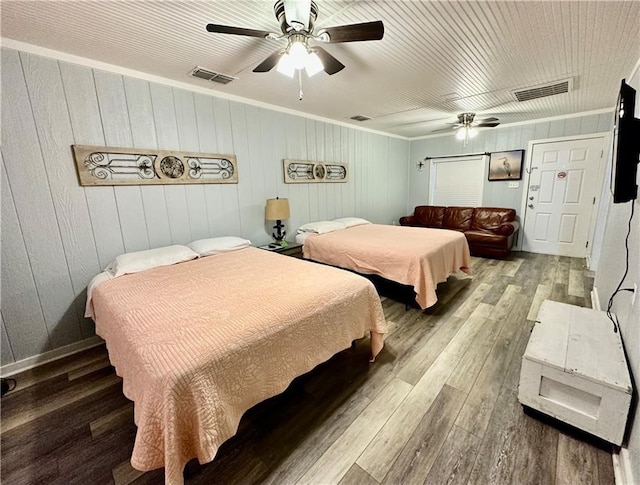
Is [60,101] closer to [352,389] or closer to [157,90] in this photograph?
[157,90]

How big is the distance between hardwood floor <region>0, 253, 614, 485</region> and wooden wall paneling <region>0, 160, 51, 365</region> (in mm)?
253

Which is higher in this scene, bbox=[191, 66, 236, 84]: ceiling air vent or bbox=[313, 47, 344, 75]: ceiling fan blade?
bbox=[191, 66, 236, 84]: ceiling air vent

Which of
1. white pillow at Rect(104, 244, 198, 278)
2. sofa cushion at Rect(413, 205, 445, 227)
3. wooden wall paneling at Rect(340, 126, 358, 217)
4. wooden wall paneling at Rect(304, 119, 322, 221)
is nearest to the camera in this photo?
white pillow at Rect(104, 244, 198, 278)

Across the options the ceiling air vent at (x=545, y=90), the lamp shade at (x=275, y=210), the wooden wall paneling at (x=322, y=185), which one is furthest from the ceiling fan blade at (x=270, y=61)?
the ceiling air vent at (x=545, y=90)

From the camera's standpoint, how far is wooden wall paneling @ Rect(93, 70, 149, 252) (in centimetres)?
231

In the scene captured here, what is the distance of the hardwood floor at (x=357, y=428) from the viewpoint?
1.29m

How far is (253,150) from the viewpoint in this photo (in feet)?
11.1

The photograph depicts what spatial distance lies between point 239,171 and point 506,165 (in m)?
4.94

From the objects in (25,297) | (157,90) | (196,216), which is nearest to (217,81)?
(157,90)

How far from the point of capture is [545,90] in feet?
10.0

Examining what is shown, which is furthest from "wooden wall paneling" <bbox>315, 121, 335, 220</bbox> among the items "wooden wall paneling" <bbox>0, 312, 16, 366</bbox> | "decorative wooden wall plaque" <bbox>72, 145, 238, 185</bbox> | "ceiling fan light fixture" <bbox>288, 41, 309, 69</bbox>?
"wooden wall paneling" <bbox>0, 312, 16, 366</bbox>

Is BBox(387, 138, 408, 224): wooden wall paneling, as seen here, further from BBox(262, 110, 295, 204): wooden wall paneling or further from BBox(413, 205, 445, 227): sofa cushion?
BBox(262, 110, 295, 204): wooden wall paneling

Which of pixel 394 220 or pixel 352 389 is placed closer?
pixel 352 389

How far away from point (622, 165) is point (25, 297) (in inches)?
169
